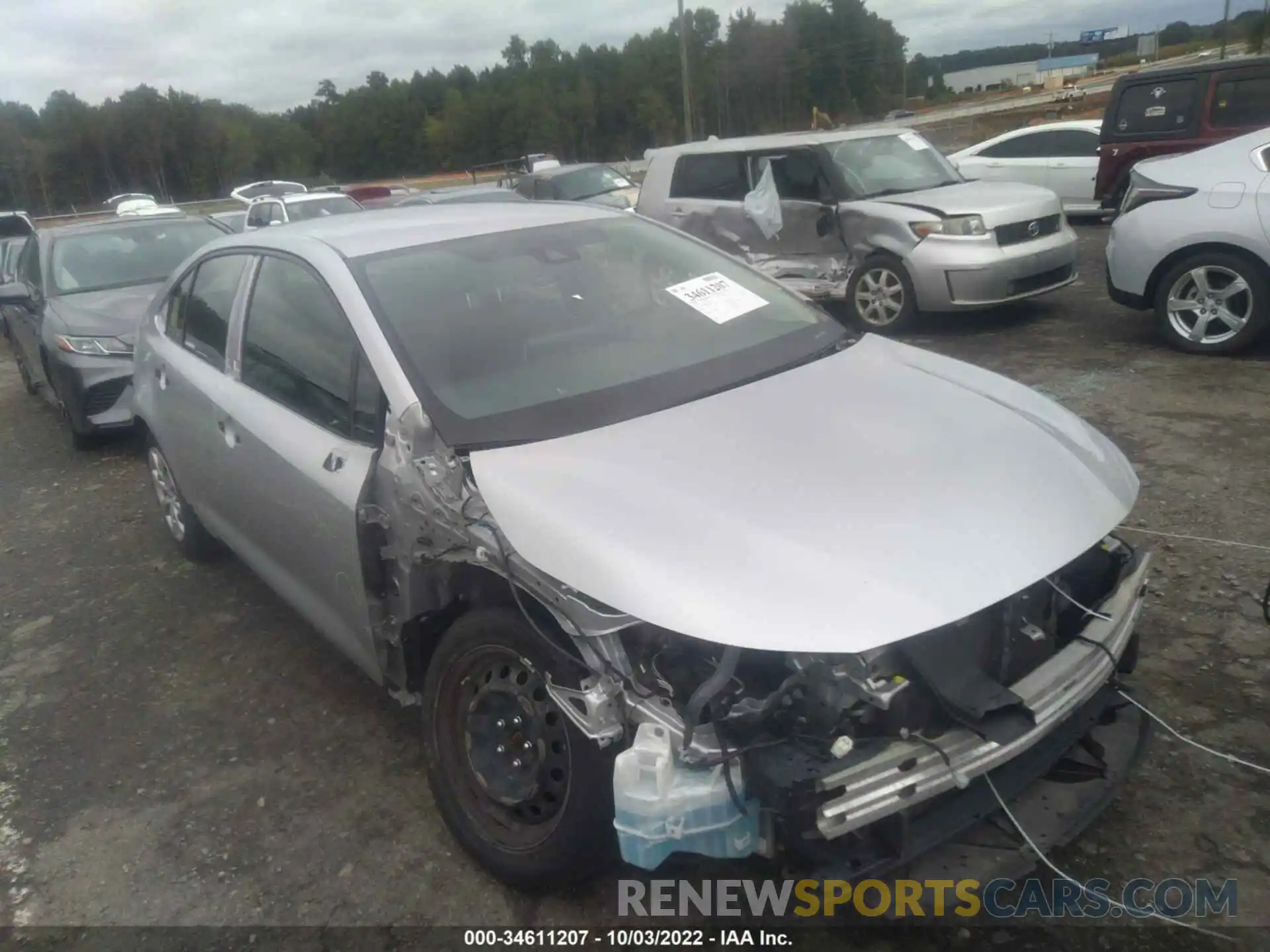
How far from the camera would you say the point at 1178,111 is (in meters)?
9.87

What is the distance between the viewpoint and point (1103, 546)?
275 cm

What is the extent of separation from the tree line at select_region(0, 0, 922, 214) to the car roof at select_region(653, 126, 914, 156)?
38.2 meters

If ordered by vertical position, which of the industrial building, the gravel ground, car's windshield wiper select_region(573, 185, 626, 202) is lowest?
the gravel ground

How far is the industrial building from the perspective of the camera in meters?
74.2

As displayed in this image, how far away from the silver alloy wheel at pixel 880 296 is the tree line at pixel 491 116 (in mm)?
39854

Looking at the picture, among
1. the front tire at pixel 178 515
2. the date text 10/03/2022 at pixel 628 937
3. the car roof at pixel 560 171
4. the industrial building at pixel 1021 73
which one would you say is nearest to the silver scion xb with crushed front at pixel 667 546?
the date text 10/03/2022 at pixel 628 937

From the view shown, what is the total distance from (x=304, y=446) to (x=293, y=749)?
1111 millimetres

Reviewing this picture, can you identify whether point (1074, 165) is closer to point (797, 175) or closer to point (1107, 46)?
point (797, 175)

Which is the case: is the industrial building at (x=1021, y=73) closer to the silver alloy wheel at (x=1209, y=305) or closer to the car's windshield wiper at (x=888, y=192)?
the car's windshield wiper at (x=888, y=192)

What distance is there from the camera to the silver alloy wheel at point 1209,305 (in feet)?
21.6

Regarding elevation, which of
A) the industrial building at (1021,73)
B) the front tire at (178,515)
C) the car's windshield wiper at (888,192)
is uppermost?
the industrial building at (1021,73)

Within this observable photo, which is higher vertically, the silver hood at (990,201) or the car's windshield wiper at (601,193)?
the silver hood at (990,201)

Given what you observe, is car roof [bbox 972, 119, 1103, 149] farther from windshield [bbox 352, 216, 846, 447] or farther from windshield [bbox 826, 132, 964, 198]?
windshield [bbox 352, 216, 846, 447]

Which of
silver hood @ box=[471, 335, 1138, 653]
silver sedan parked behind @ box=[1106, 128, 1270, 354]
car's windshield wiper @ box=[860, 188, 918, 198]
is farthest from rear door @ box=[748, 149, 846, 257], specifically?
silver hood @ box=[471, 335, 1138, 653]
